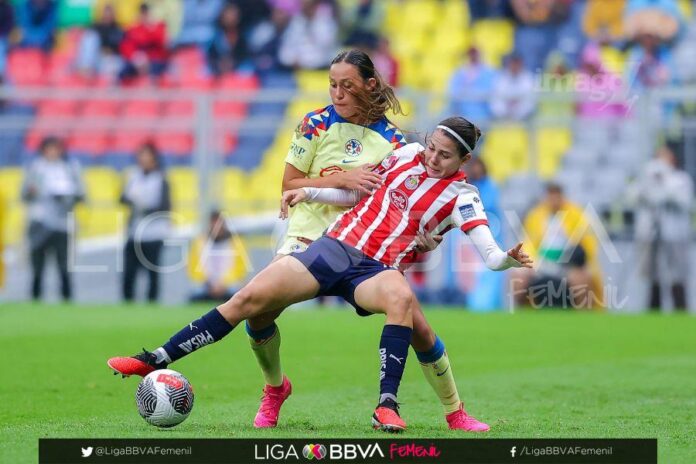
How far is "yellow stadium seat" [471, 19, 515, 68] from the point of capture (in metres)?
23.0

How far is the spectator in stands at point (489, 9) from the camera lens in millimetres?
23875

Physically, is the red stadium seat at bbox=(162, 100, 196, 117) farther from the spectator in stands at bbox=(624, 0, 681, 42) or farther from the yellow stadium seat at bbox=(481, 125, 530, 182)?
the spectator in stands at bbox=(624, 0, 681, 42)

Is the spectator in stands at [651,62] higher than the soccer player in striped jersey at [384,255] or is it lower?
higher

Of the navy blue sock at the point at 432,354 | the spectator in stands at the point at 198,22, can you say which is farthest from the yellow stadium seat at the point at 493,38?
the navy blue sock at the point at 432,354

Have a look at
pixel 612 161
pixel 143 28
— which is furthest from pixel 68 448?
Answer: pixel 143 28

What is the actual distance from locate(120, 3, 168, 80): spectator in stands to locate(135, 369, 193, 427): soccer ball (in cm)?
1827

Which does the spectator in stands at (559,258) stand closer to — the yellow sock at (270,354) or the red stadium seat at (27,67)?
the yellow sock at (270,354)

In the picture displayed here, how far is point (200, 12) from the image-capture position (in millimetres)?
25719

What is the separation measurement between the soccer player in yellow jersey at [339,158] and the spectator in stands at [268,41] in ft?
55.5

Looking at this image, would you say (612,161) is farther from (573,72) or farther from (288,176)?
(288,176)

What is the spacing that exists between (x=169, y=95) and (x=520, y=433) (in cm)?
1349

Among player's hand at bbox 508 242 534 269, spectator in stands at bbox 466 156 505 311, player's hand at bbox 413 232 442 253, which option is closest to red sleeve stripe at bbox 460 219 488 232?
player's hand at bbox 413 232 442 253

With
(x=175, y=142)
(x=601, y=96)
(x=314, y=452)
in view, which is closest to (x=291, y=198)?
(x=314, y=452)

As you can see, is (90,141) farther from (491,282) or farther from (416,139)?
(491,282)
